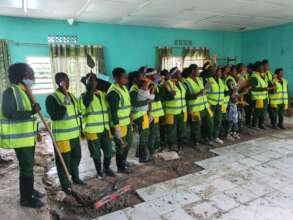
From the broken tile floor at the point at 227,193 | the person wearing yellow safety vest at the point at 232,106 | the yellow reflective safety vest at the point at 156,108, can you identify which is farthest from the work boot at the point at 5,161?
the person wearing yellow safety vest at the point at 232,106

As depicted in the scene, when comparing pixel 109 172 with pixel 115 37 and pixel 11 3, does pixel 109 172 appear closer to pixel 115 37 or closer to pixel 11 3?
pixel 11 3

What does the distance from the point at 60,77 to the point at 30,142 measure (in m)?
0.72

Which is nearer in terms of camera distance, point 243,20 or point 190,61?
point 243,20

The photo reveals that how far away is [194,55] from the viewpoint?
21.7ft

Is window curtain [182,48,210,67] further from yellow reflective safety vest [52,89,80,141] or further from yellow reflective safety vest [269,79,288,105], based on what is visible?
yellow reflective safety vest [52,89,80,141]

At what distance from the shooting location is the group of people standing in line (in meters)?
1.98

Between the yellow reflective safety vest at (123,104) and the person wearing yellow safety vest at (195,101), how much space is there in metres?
1.30

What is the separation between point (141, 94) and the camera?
3096mm

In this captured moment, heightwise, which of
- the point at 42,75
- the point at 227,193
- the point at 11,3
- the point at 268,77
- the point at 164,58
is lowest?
the point at 227,193

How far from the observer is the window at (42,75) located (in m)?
5.00

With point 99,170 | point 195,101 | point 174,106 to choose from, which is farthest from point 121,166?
point 195,101

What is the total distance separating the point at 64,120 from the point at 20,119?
0.45 m

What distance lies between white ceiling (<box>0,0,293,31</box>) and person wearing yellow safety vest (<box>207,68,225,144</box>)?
1384 mm

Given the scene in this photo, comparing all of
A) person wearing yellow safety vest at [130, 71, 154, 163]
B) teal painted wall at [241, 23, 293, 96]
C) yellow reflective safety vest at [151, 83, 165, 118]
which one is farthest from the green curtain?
person wearing yellow safety vest at [130, 71, 154, 163]
